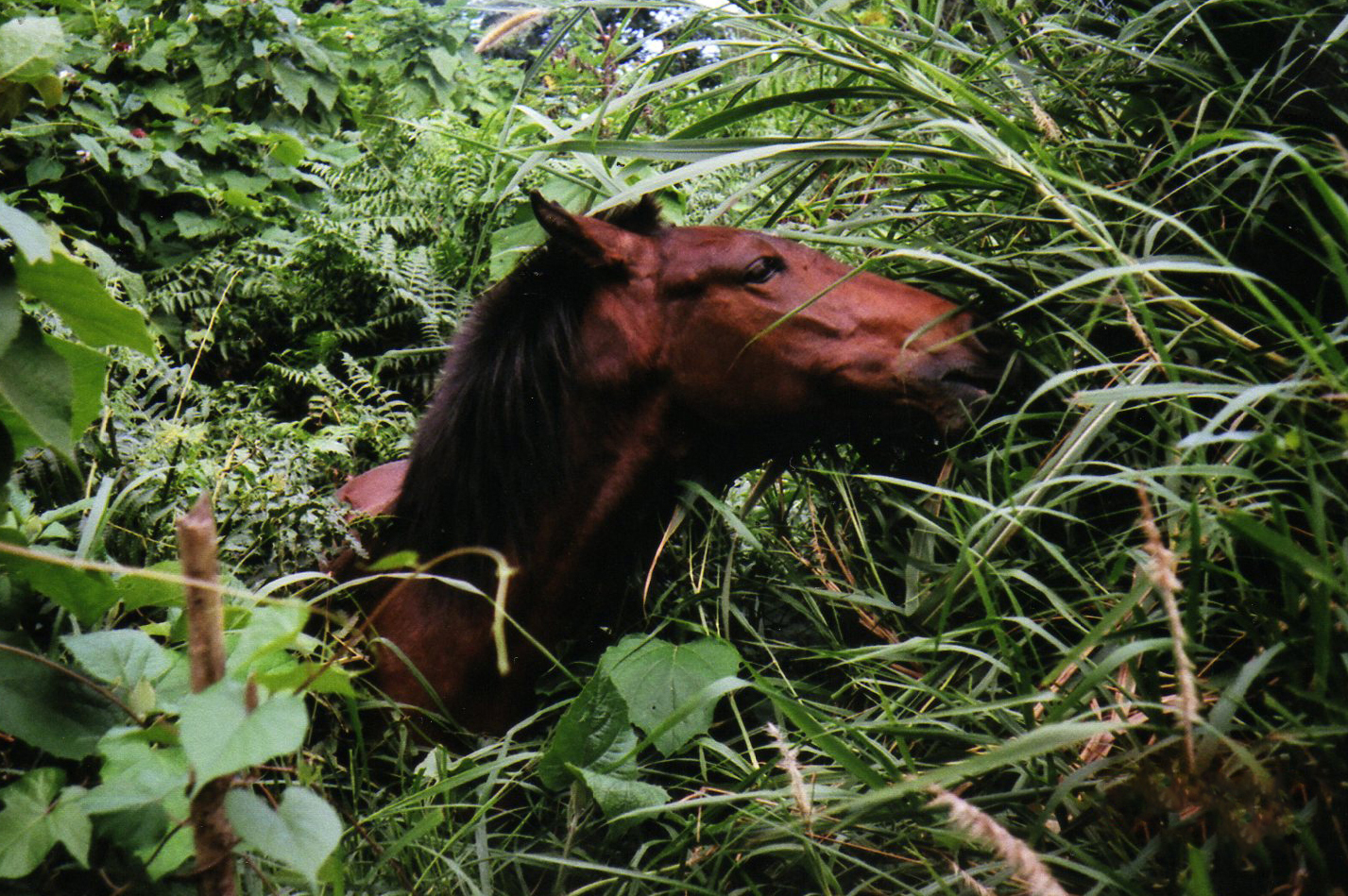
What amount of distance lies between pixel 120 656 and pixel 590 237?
3.74 feet

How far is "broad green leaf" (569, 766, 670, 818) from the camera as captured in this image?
1578 mm

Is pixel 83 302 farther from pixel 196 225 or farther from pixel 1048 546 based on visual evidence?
pixel 196 225

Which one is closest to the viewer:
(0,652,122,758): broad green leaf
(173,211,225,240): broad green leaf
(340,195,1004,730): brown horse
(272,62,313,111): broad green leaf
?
(0,652,122,758): broad green leaf

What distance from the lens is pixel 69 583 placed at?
124 cm

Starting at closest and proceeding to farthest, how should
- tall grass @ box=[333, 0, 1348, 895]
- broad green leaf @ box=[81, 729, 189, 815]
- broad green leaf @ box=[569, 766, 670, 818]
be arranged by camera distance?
broad green leaf @ box=[81, 729, 189, 815]
tall grass @ box=[333, 0, 1348, 895]
broad green leaf @ box=[569, 766, 670, 818]

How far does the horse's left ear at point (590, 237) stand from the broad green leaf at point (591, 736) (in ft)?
2.61

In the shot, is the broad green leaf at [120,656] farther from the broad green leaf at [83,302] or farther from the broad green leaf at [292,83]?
the broad green leaf at [292,83]

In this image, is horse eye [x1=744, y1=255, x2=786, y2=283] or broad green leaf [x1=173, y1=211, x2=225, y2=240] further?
broad green leaf [x1=173, y1=211, x2=225, y2=240]

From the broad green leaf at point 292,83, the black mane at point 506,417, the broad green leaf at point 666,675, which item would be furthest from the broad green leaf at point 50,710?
the broad green leaf at point 292,83

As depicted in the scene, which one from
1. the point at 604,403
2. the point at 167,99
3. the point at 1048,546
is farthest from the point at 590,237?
the point at 167,99

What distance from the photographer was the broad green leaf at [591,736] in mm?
1649

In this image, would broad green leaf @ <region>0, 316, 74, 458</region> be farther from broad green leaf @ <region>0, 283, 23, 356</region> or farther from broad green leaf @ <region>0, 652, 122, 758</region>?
broad green leaf @ <region>0, 652, 122, 758</region>

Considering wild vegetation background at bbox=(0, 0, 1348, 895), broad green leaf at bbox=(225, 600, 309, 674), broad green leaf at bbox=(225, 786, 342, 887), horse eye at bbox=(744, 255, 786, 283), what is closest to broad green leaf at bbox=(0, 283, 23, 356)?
wild vegetation background at bbox=(0, 0, 1348, 895)

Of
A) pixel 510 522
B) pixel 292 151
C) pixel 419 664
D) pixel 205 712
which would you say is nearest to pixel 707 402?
pixel 510 522
